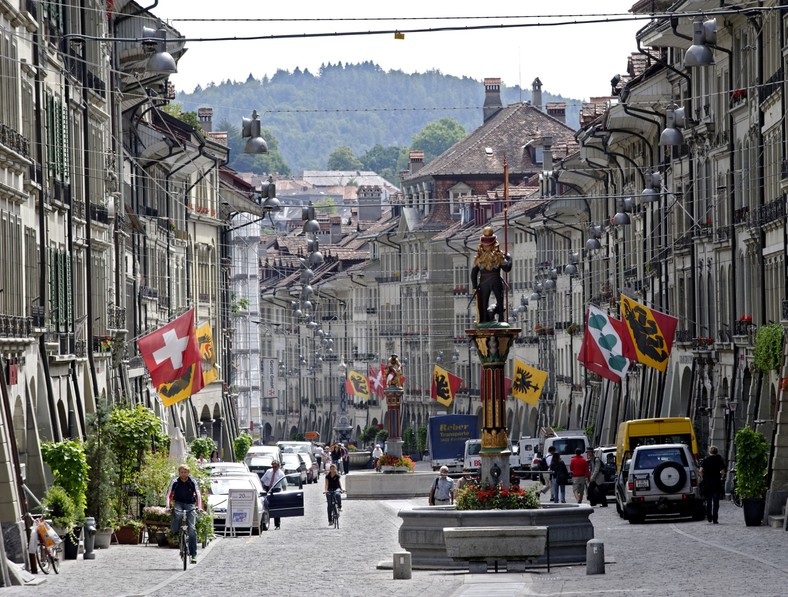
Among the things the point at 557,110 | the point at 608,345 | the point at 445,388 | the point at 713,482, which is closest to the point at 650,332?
the point at 608,345

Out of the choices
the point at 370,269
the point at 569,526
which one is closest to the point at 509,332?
the point at 569,526

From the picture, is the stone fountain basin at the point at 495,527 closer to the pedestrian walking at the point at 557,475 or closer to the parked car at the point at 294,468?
the pedestrian walking at the point at 557,475

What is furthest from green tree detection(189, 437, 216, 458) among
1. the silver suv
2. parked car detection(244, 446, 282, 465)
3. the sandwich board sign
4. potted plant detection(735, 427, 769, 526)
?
potted plant detection(735, 427, 769, 526)

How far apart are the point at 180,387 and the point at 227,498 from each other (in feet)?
10.7

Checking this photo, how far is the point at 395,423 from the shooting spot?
76.0 m

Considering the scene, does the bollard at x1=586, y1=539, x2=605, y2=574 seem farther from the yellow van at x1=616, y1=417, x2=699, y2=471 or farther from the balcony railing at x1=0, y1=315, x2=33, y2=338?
the yellow van at x1=616, y1=417, x2=699, y2=471

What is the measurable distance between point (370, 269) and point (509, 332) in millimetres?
118673

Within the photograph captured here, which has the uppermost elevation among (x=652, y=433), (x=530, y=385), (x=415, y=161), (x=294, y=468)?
(x=415, y=161)

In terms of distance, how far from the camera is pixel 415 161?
15212cm

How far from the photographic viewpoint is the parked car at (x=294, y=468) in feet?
237

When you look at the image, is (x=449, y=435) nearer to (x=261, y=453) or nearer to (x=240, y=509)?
(x=261, y=453)

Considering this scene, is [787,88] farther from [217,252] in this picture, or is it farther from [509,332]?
[217,252]

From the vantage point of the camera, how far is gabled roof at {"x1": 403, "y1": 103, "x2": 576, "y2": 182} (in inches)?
5349

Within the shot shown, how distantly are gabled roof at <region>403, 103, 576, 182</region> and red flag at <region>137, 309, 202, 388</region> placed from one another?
9025 cm
